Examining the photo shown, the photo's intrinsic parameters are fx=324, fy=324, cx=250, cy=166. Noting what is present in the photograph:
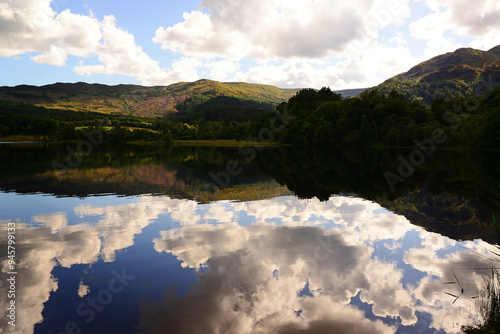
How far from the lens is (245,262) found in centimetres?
1389

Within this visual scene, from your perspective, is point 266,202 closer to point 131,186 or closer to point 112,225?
point 112,225

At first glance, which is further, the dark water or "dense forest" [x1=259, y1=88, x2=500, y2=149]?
"dense forest" [x1=259, y1=88, x2=500, y2=149]

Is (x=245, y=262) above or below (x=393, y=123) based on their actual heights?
below

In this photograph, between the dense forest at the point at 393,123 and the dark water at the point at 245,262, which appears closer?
the dark water at the point at 245,262

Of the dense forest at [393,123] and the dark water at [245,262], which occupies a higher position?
the dense forest at [393,123]

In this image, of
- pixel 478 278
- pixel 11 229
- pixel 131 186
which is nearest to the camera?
pixel 478 278

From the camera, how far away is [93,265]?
1352 centimetres

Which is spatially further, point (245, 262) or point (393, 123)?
point (393, 123)

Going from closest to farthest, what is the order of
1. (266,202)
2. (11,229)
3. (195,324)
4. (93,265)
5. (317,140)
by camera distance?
(195,324) < (93,265) < (11,229) < (266,202) < (317,140)

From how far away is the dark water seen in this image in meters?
9.62

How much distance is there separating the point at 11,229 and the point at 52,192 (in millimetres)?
12791

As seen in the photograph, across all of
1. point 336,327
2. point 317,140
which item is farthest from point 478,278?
point 317,140

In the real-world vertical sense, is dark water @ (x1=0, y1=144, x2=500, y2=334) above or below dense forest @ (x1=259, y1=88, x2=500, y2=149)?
below

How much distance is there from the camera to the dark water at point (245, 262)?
31.6 ft
